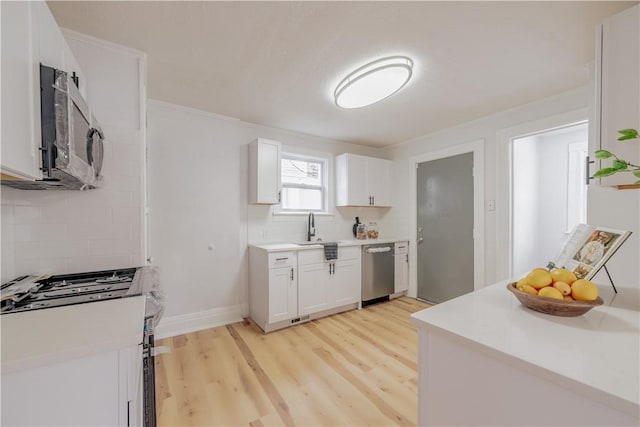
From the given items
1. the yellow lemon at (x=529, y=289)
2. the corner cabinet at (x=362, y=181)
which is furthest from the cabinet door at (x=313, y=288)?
the yellow lemon at (x=529, y=289)

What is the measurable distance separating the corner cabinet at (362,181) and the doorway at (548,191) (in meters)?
Answer: 1.72

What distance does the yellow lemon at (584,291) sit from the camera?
86 centimetres

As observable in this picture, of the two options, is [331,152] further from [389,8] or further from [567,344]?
[567,344]

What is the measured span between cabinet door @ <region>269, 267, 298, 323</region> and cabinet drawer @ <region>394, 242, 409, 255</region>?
5.52 ft

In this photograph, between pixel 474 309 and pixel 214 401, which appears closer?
pixel 474 309

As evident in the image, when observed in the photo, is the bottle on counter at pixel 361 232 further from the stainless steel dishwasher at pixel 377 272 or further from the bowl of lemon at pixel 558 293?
the bowl of lemon at pixel 558 293

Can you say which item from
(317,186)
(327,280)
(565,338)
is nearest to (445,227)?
(327,280)

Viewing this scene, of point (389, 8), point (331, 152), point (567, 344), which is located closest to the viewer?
point (567, 344)

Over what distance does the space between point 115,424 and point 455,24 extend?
2462mm

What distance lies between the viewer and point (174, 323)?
2.62 metres

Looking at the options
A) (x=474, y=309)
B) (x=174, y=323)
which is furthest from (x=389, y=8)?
(x=174, y=323)

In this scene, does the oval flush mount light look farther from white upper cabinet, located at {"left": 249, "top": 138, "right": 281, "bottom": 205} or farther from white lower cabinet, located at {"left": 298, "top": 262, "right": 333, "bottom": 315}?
white lower cabinet, located at {"left": 298, "top": 262, "right": 333, "bottom": 315}

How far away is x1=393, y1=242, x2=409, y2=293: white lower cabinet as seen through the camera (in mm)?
3705

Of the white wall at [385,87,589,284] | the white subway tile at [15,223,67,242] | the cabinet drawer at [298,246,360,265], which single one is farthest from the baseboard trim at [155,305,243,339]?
the white wall at [385,87,589,284]
